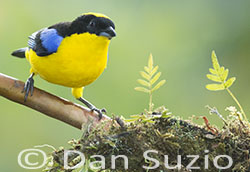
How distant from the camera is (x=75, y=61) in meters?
2.45

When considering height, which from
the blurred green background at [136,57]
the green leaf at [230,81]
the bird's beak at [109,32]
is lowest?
the green leaf at [230,81]

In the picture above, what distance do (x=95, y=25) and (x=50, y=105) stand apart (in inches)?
33.7

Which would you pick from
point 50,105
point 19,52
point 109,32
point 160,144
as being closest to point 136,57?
point 19,52

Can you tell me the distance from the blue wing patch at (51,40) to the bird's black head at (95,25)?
0.11m

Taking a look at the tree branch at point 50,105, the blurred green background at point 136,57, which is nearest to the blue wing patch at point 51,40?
the tree branch at point 50,105

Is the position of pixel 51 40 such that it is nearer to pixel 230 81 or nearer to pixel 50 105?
pixel 50 105

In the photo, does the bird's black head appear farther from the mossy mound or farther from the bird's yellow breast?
the mossy mound

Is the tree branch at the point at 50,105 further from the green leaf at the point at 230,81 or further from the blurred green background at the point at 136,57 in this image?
the blurred green background at the point at 136,57

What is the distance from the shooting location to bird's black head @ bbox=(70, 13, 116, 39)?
242 centimetres

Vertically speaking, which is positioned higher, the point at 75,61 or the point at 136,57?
the point at 136,57

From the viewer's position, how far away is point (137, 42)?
17.3 feet

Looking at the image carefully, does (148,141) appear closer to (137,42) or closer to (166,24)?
(137,42)

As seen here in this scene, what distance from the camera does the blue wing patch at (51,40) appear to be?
2520 mm

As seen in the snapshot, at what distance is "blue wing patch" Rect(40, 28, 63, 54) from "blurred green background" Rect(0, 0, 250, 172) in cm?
186
